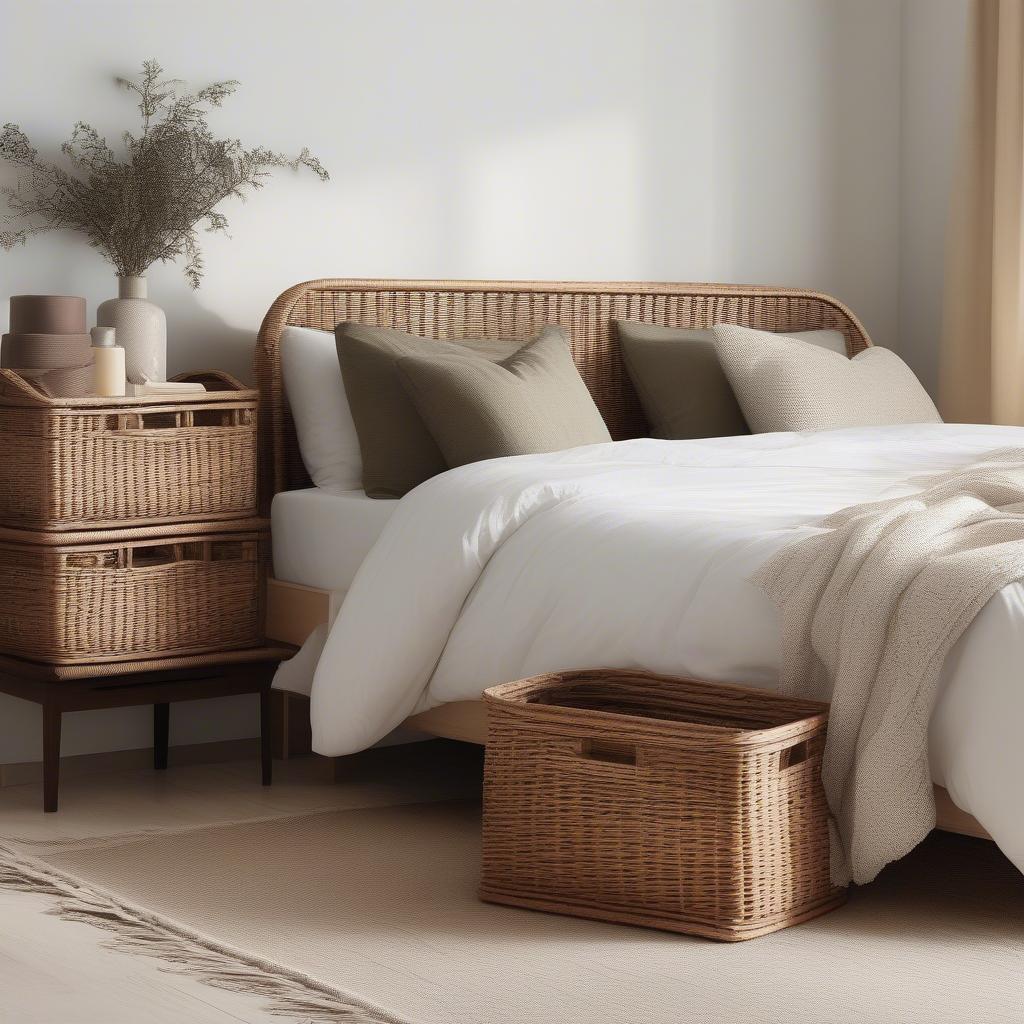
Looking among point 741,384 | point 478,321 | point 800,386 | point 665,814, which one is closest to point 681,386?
point 741,384

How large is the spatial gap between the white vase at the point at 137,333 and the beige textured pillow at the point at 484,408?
1.74 feet

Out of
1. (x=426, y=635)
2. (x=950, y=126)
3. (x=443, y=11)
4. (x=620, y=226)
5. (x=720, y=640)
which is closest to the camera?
(x=720, y=640)

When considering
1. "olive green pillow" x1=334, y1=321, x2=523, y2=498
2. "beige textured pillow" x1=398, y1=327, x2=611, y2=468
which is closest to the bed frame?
"olive green pillow" x1=334, y1=321, x2=523, y2=498

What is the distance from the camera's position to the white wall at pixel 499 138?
3.71 metres

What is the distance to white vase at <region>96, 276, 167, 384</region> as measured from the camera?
3521 millimetres

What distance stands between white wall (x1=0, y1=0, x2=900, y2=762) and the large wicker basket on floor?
1456mm

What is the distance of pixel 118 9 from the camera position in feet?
12.2

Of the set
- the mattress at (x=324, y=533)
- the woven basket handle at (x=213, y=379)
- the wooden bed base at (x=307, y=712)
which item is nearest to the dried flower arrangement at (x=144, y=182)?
the woven basket handle at (x=213, y=379)

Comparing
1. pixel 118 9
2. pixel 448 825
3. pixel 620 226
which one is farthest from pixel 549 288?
pixel 448 825

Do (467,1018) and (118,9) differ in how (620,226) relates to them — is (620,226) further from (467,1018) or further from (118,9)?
(467,1018)

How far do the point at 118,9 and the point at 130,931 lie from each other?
219 cm

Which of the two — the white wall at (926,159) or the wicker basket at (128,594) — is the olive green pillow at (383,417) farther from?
the white wall at (926,159)

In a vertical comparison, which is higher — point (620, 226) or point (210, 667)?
point (620, 226)

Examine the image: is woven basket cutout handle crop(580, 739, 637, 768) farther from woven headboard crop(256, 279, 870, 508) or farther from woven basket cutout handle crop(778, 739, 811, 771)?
woven headboard crop(256, 279, 870, 508)
